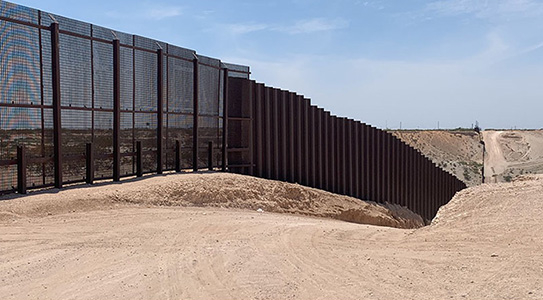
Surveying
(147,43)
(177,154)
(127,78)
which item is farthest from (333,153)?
(127,78)

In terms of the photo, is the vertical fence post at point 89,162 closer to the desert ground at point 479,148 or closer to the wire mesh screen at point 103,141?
the wire mesh screen at point 103,141

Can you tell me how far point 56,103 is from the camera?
37.3ft

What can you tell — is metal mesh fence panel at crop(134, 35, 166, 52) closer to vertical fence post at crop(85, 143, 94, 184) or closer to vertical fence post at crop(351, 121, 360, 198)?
vertical fence post at crop(85, 143, 94, 184)

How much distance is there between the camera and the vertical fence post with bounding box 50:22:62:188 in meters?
11.3

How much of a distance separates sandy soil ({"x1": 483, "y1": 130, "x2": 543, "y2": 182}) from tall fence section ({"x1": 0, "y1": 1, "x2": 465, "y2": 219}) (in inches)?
2002

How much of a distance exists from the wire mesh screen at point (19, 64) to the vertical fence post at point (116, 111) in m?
2.41

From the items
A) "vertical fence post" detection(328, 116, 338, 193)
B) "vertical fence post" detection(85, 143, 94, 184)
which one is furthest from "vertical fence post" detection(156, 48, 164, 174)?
"vertical fence post" detection(328, 116, 338, 193)

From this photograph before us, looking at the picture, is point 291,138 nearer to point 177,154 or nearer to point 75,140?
point 177,154

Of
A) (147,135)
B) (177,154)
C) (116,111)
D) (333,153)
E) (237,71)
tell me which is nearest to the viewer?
(116,111)

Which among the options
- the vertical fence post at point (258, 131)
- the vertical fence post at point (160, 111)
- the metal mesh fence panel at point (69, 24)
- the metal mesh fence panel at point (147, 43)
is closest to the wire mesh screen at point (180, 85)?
the vertical fence post at point (160, 111)

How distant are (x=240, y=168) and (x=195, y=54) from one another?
14.5 ft

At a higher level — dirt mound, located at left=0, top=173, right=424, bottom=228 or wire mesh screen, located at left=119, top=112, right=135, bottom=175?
wire mesh screen, located at left=119, top=112, right=135, bottom=175

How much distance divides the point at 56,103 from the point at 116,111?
204 centimetres

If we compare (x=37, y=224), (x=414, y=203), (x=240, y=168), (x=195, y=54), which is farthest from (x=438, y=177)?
(x=37, y=224)
